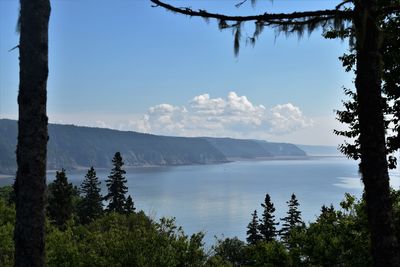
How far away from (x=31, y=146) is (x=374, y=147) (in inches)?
184

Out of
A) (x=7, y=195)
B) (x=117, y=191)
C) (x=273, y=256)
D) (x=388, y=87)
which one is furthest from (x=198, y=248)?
(x=7, y=195)

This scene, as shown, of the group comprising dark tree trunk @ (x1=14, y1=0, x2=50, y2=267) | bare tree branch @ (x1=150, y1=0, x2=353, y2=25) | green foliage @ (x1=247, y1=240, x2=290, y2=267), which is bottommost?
green foliage @ (x1=247, y1=240, x2=290, y2=267)

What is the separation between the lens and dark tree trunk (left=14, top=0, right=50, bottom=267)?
6.38m

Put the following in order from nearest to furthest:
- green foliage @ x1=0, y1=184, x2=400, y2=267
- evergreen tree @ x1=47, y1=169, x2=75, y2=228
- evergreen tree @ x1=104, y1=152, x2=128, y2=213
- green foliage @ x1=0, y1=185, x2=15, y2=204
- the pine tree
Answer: the pine tree, green foliage @ x1=0, y1=184, x2=400, y2=267, evergreen tree @ x1=47, y1=169, x2=75, y2=228, green foliage @ x1=0, y1=185, x2=15, y2=204, evergreen tree @ x1=104, y1=152, x2=128, y2=213

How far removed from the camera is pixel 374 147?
569 centimetres

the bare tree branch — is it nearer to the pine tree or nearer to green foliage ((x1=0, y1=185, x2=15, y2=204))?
the pine tree

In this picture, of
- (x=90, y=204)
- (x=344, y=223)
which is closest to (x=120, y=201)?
(x=90, y=204)

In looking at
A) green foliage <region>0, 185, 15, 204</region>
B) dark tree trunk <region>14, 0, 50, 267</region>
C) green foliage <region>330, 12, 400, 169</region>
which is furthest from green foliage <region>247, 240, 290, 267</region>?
green foliage <region>0, 185, 15, 204</region>

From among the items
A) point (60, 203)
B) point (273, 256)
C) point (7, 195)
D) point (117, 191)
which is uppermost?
point (273, 256)

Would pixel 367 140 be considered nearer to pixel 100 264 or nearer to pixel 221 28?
pixel 221 28

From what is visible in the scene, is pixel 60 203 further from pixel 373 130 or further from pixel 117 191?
pixel 373 130

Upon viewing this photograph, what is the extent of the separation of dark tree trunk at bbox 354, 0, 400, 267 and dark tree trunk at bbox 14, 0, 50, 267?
4.46 metres

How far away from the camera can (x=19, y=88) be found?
659 centimetres

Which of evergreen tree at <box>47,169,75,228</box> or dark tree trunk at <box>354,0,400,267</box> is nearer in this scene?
dark tree trunk at <box>354,0,400,267</box>
